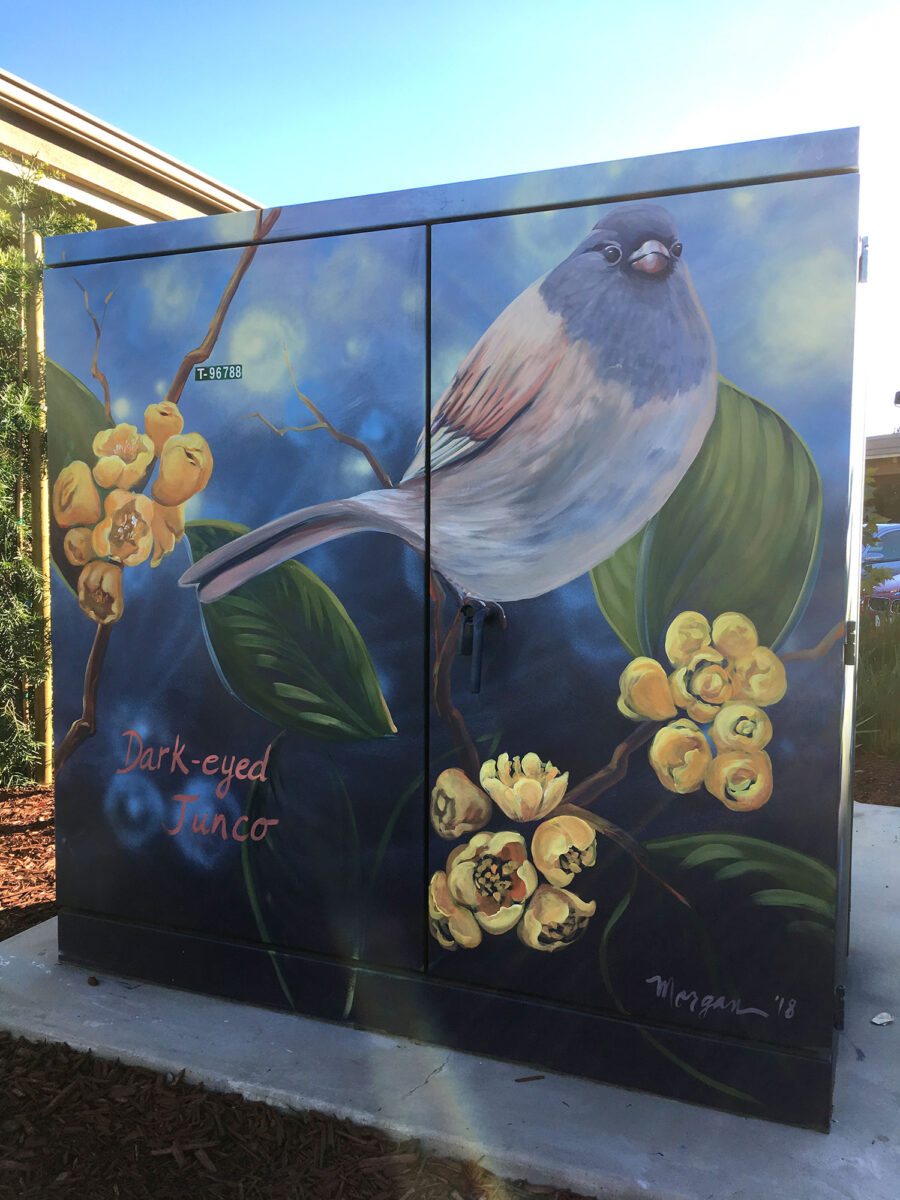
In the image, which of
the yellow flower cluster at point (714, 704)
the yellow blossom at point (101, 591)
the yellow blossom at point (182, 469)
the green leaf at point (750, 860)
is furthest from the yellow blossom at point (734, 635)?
the yellow blossom at point (101, 591)

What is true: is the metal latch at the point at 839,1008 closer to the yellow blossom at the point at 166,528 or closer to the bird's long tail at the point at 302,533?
the bird's long tail at the point at 302,533

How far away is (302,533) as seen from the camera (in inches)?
98.2

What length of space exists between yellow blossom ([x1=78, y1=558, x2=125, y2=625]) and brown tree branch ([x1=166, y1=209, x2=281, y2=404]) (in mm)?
548

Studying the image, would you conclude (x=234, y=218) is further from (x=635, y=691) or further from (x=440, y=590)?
(x=635, y=691)

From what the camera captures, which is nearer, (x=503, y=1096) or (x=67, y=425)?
(x=503, y=1096)

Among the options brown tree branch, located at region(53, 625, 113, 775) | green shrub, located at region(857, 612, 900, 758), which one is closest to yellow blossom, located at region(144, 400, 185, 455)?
brown tree branch, located at region(53, 625, 113, 775)

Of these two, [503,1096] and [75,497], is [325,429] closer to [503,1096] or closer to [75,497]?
[75,497]

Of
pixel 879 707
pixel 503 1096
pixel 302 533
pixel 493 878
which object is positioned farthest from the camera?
pixel 879 707

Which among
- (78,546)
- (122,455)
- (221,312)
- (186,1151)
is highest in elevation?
(221,312)

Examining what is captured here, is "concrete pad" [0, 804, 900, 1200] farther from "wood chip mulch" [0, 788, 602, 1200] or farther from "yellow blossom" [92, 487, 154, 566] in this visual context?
"yellow blossom" [92, 487, 154, 566]
